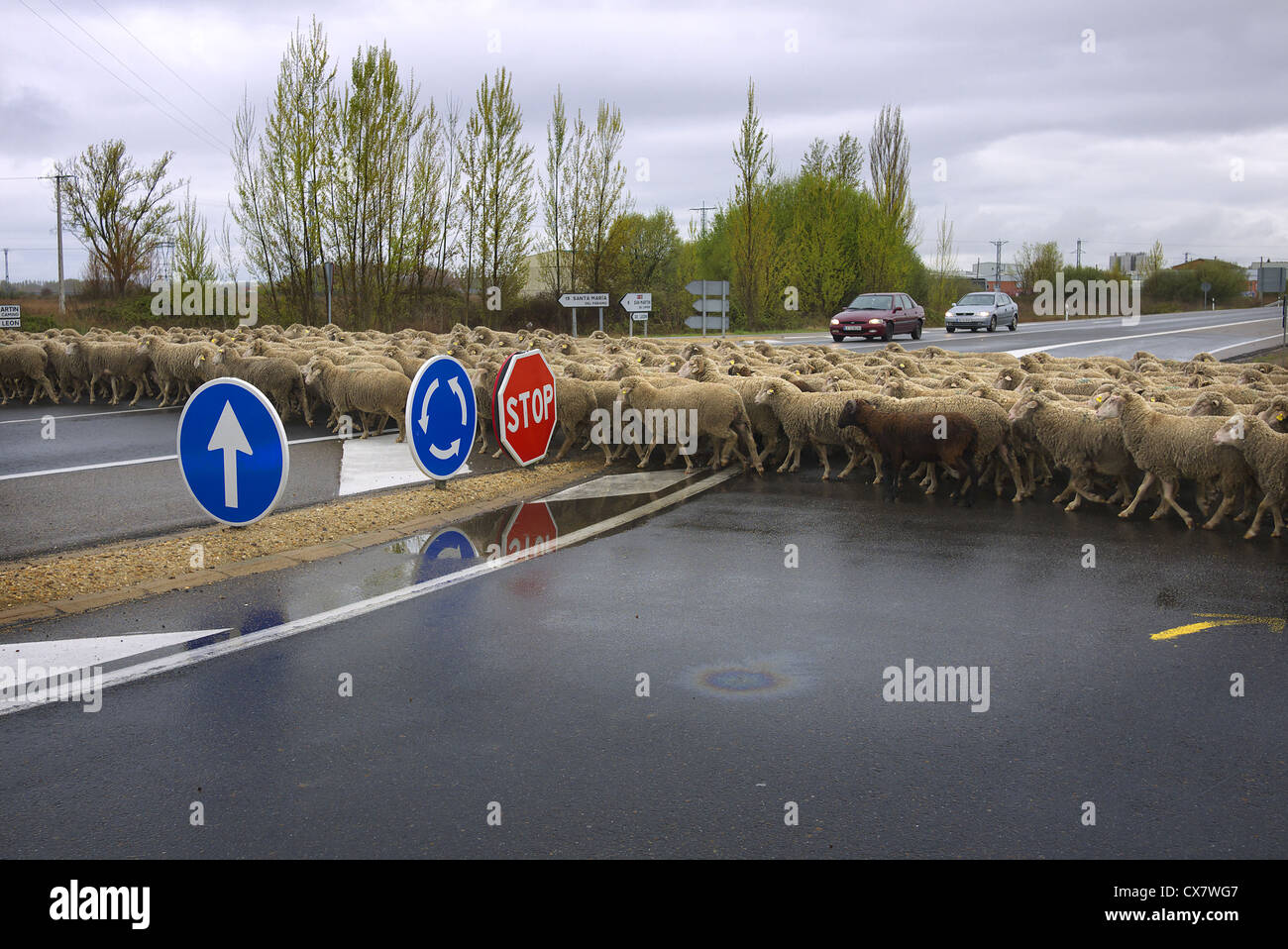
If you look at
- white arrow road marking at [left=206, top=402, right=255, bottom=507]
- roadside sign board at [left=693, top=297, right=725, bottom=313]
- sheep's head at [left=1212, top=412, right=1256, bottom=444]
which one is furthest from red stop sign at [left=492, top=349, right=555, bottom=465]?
roadside sign board at [left=693, top=297, right=725, bottom=313]

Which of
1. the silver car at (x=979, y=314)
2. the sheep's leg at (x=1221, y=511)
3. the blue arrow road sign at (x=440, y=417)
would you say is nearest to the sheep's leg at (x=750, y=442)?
the blue arrow road sign at (x=440, y=417)

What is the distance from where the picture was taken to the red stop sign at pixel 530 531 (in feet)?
28.6

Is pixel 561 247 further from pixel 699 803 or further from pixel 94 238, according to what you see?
pixel 699 803

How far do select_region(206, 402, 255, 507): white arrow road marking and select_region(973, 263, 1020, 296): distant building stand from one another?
64596mm

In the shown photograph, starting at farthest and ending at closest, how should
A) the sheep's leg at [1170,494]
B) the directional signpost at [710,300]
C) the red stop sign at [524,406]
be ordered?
the directional signpost at [710,300] → the red stop sign at [524,406] → the sheep's leg at [1170,494]

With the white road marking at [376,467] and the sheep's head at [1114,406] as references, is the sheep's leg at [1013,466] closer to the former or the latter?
the sheep's head at [1114,406]

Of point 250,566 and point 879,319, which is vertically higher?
point 879,319

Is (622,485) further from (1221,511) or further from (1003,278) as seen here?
(1003,278)

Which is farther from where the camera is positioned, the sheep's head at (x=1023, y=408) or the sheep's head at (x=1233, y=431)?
the sheep's head at (x=1023, y=408)

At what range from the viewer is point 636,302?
97.3ft

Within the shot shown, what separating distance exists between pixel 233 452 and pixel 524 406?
416 centimetres

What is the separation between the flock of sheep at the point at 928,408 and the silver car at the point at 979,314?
27.8m

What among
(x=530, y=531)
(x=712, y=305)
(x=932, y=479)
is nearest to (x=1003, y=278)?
(x=712, y=305)

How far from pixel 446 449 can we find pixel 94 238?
4650 centimetres
